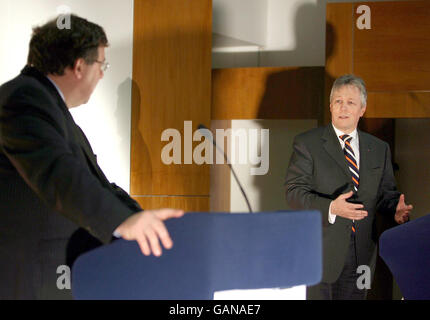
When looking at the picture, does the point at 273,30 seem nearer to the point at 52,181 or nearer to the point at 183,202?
the point at 183,202

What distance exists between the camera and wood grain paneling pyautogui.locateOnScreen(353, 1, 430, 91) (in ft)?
11.3

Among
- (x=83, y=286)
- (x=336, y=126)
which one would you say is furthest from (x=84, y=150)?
(x=336, y=126)

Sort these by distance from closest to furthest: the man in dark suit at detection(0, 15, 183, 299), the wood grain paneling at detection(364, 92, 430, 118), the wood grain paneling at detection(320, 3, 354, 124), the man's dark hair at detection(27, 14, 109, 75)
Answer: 1. the man in dark suit at detection(0, 15, 183, 299)
2. the man's dark hair at detection(27, 14, 109, 75)
3. the wood grain paneling at detection(364, 92, 430, 118)
4. the wood grain paneling at detection(320, 3, 354, 124)

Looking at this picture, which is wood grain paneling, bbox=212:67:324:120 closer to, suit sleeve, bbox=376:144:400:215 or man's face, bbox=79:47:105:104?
suit sleeve, bbox=376:144:400:215

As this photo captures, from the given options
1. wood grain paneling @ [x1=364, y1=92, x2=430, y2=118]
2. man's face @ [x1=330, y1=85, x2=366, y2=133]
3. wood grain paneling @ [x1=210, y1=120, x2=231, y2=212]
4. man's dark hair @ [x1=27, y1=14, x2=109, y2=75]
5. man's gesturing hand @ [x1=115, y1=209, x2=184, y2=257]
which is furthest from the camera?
wood grain paneling @ [x1=210, y1=120, x2=231, y2=212]

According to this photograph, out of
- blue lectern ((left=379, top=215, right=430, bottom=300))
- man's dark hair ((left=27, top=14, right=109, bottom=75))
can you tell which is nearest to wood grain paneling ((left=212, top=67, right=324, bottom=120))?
blue lectern ((left=379, top=215, right=430, bottom=300))

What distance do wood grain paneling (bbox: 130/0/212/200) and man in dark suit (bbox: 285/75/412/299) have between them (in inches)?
36.6

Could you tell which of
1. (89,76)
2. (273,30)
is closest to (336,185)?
(89,76)

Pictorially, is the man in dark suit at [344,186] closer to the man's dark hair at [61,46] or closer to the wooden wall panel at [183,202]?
the wooden wall panel at [183,202]

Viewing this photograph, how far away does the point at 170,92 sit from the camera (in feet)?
12.6

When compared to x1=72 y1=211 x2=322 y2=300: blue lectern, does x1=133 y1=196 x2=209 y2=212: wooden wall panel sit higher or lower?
lower

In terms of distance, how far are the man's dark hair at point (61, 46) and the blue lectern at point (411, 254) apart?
3.98 ft

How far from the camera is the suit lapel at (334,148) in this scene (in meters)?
3.06
